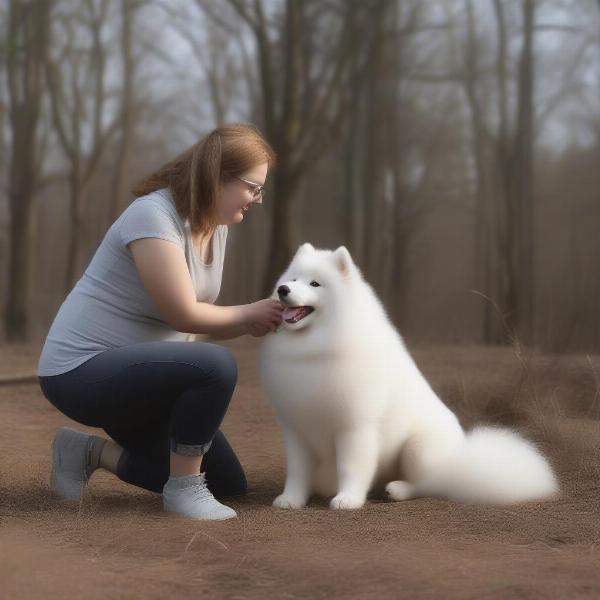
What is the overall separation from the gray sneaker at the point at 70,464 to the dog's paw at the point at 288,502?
2.14 feet

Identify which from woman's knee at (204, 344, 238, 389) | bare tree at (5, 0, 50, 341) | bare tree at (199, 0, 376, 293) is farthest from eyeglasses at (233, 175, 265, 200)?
bare tree at (5, 0, 50, 341)

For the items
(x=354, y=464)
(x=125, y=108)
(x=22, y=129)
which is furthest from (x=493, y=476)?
(x=125, y=108)

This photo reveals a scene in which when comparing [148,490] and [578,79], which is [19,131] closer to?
[578,79]

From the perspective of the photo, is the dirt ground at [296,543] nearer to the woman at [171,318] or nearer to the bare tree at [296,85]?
the woman at [171,318]

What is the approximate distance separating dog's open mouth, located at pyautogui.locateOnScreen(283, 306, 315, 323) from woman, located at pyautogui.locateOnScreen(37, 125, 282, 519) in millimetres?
Answer: 29

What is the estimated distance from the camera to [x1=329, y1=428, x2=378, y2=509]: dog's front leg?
261 cm

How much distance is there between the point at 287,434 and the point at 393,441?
14.0 inches

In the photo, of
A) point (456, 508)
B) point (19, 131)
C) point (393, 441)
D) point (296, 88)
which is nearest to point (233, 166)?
point (393, 441)

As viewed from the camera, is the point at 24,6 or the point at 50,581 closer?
the point at 50,581

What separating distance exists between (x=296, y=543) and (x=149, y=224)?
1.00 meters

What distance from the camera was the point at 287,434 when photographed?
2.71 m

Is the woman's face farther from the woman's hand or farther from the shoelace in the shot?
the shoelace

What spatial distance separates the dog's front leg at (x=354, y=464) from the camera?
2609 millimetres

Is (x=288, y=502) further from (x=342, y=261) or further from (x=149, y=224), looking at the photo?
(x=149, y=224)
